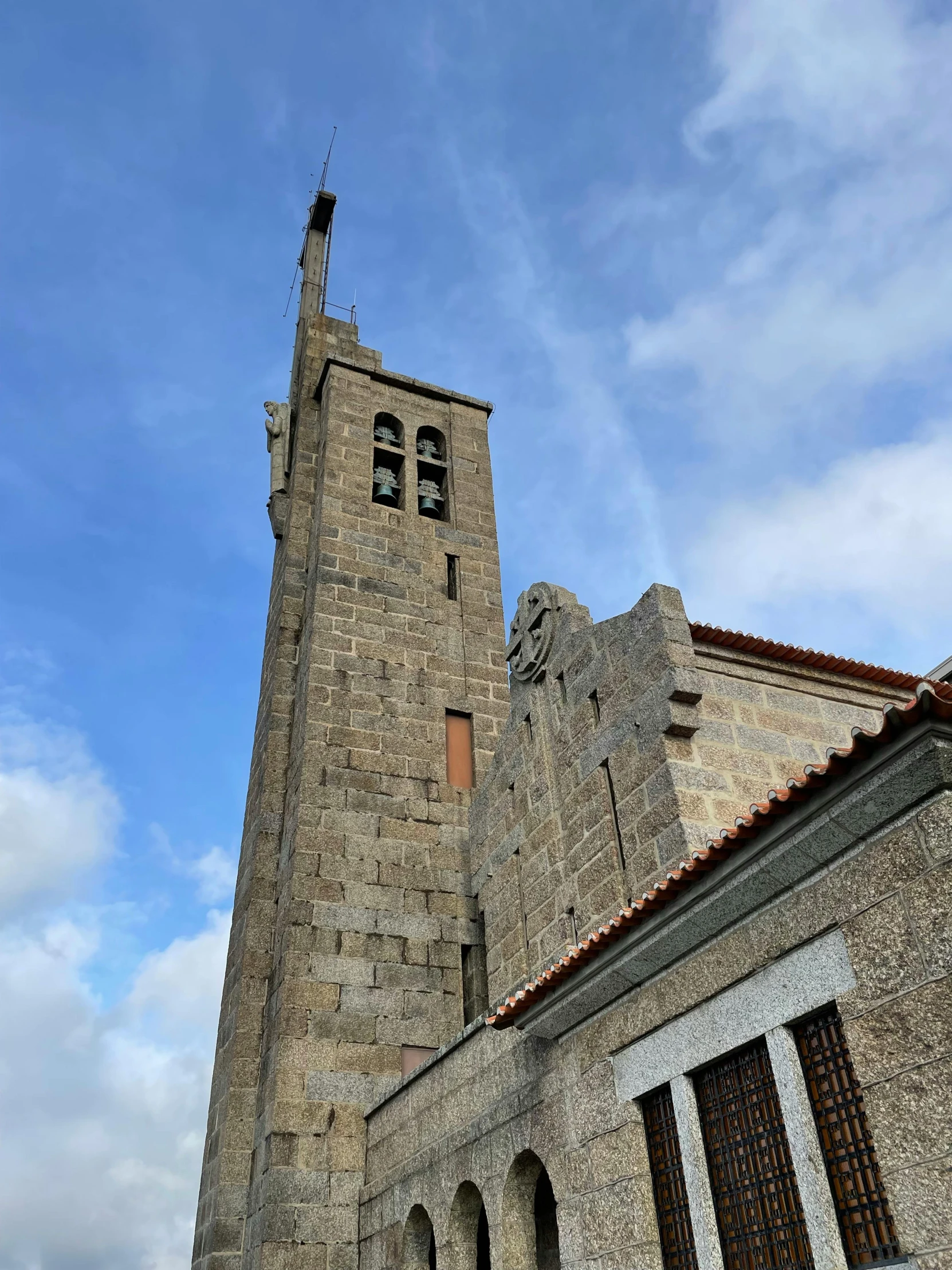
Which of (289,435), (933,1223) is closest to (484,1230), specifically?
(933,1223)

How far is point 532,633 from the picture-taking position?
12.3m

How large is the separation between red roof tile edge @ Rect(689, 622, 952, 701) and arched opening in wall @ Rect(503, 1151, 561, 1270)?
4.90 meters

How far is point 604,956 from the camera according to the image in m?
6.88

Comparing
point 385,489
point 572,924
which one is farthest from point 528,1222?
point 385,489

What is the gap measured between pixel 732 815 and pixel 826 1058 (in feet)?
13.3

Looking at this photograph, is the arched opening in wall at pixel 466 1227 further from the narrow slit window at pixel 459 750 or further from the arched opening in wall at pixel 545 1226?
the narrow slit window at pixel 459 750

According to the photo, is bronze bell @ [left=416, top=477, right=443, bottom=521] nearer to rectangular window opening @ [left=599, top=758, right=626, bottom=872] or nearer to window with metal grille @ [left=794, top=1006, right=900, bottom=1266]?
rectangular window opening @ [left=599, top=758, right=626, bottom=872]

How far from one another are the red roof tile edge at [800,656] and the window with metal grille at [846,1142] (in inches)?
199

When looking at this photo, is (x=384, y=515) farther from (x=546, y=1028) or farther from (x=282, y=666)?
(x=546, y=1028)

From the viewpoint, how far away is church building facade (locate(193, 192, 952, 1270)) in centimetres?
511

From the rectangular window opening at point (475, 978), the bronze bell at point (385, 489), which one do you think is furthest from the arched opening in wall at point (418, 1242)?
the bronze bell at point (385, 489)

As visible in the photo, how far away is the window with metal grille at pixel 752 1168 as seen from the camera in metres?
5.49

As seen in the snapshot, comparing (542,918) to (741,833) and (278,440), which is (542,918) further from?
(278,440)

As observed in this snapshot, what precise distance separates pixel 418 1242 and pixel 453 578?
9637mm
